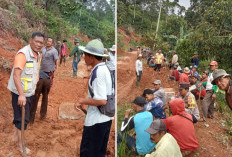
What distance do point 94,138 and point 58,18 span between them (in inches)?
423

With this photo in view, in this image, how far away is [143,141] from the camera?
2.54 metres

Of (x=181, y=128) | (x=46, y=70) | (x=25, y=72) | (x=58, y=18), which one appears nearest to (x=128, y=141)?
(x=181, y=128)

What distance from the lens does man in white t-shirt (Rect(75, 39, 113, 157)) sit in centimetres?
176

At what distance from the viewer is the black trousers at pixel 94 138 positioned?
6.33 feet

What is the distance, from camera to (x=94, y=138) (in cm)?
196

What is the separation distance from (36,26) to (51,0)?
3256 mm

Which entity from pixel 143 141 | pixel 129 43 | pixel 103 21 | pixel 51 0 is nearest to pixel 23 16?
pixel 51 0

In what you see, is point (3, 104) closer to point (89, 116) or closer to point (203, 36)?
point (89, 116)

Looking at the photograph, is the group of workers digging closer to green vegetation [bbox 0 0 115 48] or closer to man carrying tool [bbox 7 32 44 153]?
man carrying tool [bbox 7 32 44 153]

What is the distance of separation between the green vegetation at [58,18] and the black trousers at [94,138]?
6.56 metres

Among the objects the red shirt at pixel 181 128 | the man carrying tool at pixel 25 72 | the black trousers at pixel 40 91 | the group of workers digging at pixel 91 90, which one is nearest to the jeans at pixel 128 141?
the red shirt at pixel 181 128

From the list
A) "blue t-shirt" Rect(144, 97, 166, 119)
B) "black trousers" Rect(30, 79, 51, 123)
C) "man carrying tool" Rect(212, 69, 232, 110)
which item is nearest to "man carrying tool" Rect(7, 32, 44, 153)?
"black trousers" Rect(30, 79, 51, 123)

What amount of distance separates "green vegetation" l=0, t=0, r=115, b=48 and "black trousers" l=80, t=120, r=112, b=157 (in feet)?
21.5

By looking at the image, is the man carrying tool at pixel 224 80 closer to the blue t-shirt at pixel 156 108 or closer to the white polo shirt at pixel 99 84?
the blue t-shirt at pixel 156 108
